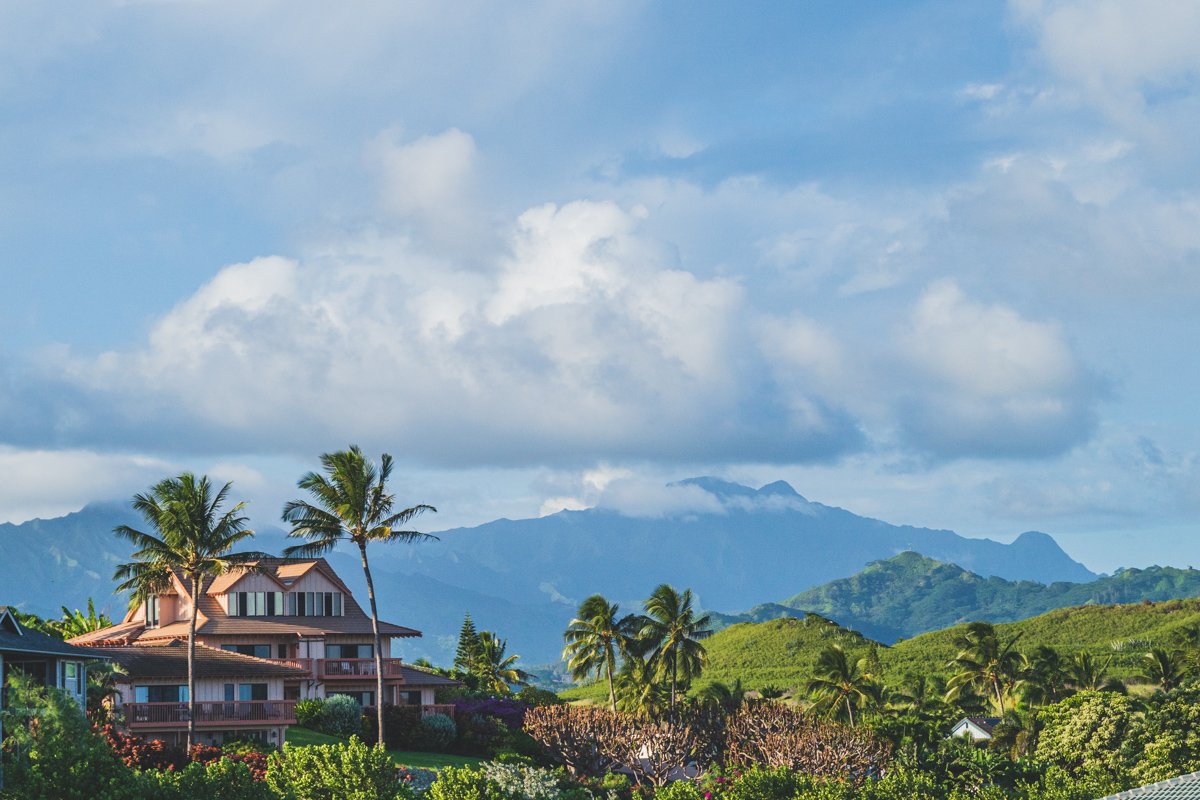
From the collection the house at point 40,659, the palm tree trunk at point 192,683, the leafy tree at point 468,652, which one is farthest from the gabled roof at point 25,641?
the leafy tree at point 468,652

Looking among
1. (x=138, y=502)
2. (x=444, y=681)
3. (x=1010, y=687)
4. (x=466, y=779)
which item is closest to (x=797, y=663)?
(x=1010, y=687)

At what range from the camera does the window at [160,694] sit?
66012mm

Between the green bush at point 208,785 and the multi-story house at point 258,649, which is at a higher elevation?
the multi-story house at point 258,649

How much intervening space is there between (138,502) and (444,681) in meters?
23.0

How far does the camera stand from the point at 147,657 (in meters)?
68.2

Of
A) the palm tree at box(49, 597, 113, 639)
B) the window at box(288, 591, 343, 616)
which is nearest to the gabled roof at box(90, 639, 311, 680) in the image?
the window at box(288, 591, 343, 616)

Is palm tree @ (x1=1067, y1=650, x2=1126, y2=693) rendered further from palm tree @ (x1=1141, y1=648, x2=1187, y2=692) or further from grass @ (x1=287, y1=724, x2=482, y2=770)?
grass @ (x1=287, y1=724, x2=482, y2=770)

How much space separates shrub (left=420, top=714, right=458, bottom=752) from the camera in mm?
73750

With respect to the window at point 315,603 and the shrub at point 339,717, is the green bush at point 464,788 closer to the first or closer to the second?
the shrub at point 339,717

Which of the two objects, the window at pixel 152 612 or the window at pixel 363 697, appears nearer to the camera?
the window at pixel 363 697

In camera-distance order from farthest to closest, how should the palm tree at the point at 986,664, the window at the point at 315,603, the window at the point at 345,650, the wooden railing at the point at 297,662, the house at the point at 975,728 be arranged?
the palm tree at the point at 986,664 → the house at the point at 975,728 → the window at the point at 315,603 → the window at the point at 345,650 → the wooden railing at the point at 297,662

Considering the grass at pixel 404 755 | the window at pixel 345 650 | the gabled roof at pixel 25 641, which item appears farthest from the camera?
the window at pixel 345 650

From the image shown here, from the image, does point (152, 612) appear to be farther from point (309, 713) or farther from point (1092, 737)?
point (1092, 737)

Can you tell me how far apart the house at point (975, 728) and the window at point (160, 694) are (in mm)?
45893
